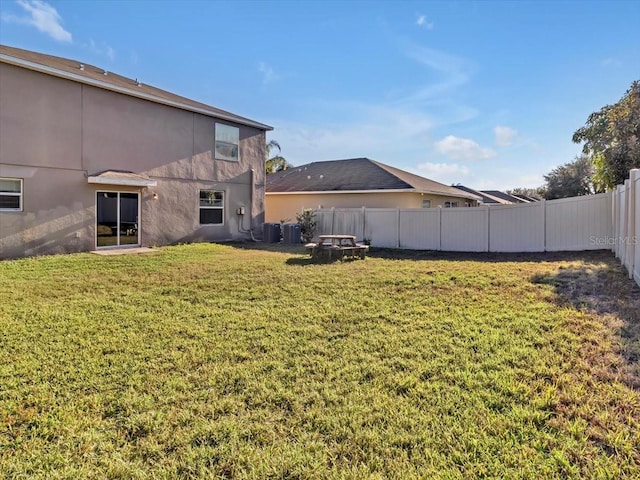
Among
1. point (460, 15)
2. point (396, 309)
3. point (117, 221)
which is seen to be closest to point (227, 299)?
point (396, 309)

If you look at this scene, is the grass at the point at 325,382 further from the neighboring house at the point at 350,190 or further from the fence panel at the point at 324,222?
the neighboring house at the point at 350,190

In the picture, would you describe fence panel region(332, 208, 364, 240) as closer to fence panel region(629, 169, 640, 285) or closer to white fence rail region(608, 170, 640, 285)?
white fence rail region(608, 170, 640, 285)

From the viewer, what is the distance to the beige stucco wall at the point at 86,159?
11180 millimetres

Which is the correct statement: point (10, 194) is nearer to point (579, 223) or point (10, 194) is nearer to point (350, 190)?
point (350, 190)

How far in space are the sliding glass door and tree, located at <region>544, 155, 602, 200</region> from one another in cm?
3889

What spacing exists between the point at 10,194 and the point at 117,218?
3058 mm

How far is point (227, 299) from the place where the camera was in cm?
668

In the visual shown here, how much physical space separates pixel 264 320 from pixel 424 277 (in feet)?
13.2

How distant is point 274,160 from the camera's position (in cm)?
3481

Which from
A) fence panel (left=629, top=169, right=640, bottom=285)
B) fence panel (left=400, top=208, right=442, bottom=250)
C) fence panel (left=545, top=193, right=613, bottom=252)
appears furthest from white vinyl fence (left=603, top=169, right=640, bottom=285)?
fence panel (left=400, top=208, right=442, bottom=250)

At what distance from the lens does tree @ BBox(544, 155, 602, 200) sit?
3744cm

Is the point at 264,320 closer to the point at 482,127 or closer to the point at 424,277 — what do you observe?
the point at 424,277

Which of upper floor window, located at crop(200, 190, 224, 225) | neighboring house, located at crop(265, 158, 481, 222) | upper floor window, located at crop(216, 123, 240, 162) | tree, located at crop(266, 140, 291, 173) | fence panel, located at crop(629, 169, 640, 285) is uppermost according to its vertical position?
tree, located at crop(266, 140, 291, 173)

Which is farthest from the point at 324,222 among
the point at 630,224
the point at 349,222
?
the point at 630,224
